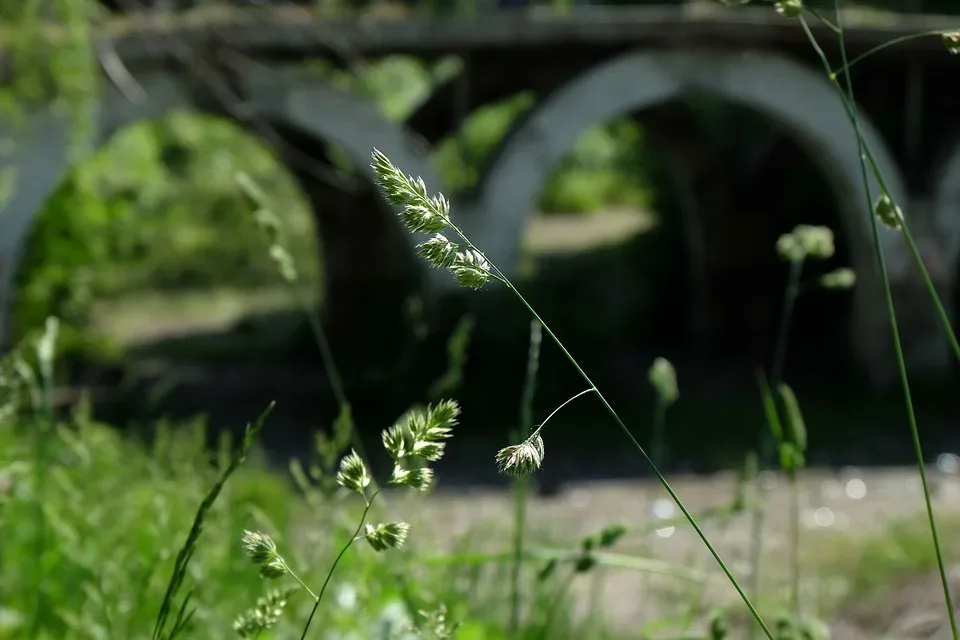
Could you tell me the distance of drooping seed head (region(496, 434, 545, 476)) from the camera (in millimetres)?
Result: 786

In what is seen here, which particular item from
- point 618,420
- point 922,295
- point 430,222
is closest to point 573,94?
point 922,295

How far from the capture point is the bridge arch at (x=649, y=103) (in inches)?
328

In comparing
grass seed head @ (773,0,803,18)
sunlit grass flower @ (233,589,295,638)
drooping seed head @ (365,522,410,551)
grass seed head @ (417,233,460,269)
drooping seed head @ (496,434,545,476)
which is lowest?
sunlit grass flower @ (233,589,295,638)

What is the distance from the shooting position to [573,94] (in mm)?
8539

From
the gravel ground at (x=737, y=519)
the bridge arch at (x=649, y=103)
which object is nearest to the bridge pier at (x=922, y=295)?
the bridge arch at (x=649, y=103)

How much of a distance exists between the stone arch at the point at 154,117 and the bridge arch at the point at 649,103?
1.73ft

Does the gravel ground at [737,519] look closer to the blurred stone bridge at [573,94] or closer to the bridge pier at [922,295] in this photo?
the blurred stone bridge at [573,94]

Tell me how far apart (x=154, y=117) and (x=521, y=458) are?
711 centimetres

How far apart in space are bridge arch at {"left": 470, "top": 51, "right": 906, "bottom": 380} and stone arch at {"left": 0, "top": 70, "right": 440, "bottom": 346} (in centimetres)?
53

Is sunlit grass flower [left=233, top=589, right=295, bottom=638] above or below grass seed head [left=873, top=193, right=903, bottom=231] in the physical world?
below

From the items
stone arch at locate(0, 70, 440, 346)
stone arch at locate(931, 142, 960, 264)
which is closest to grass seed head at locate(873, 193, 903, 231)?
stone arch at locate(0, 70, 440, 346)

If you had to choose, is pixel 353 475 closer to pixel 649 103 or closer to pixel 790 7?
pixel 790 7

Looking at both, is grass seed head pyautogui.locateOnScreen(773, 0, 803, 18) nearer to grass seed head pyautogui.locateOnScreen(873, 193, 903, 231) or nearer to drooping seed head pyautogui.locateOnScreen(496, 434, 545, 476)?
grass seed head pyautogui.locateOnScreen(873, 193, 903, 231)

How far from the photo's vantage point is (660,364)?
1.79 metres
